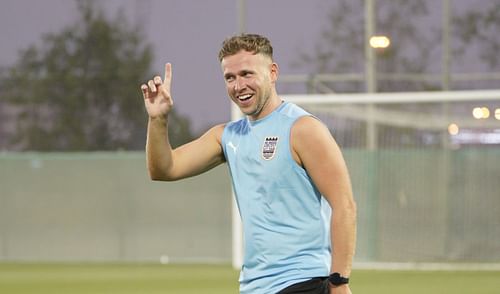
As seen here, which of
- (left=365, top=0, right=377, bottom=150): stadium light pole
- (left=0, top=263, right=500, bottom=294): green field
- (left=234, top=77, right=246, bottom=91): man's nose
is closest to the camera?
(left=234, top=77, right=246, bottom=91): man's nose

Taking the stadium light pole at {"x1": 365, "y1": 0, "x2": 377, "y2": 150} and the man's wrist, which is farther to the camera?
the stadium light pole at {"x1": 365, "y1": 0, "x2": 377, "y2": 150}

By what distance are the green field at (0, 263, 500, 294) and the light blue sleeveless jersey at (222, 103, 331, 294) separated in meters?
10.8

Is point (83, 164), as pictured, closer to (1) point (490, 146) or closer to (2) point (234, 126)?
(1) point (490, 146)

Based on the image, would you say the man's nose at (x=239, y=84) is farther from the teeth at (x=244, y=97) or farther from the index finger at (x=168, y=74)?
the index finger at (x=168, y=74)

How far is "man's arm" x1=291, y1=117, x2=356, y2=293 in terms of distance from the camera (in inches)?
228

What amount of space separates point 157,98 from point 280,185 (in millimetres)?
707

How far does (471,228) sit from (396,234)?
1.14 m

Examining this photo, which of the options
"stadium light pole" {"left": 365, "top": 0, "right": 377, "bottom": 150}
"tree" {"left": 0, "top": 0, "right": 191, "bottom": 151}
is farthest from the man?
"tree" {"left": 0, "top": 0, "right": 191, "bottom": 151}

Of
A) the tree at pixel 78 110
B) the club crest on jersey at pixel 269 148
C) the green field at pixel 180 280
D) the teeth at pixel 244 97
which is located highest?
the tree at pixel 78 110

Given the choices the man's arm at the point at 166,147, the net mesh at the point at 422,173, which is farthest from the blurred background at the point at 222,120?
the man's arm at the point at 166,147

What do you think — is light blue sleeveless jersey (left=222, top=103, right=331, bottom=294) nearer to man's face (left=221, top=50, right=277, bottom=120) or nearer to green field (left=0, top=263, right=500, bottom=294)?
man's face (left=221, top=50, right=277, bottom=120)

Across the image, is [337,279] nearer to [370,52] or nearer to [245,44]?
[245,44]

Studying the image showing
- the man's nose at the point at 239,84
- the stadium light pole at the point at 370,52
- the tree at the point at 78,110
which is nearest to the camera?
the man's nose at the point at 239,84

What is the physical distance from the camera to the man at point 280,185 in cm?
581
